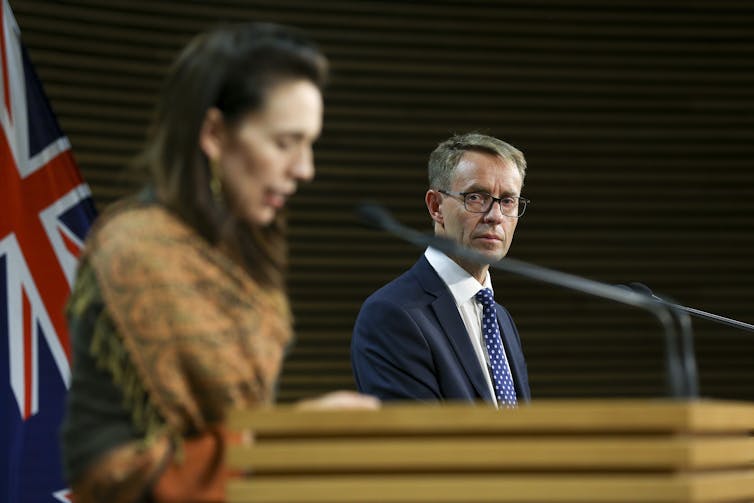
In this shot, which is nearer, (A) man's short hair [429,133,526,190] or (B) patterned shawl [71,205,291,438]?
(B) patterned shawl [71,205,291,438]

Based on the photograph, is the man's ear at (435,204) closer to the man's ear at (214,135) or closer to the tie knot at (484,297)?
the tie knot at (484,297)

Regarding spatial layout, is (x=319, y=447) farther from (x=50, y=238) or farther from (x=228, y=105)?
(x=50, y=238)

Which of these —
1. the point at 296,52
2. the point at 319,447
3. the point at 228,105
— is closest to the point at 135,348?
the point at 319,447

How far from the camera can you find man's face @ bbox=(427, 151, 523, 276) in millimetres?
4246

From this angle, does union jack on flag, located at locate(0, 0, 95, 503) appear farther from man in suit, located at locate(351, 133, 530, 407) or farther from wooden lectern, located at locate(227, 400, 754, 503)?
wooden lectern, located at locate(227, 400, 754, 503)

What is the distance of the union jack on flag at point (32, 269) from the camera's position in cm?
387

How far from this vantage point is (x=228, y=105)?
201 centimetres

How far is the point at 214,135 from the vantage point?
2.02 metres

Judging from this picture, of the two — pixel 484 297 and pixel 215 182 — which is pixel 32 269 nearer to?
pixel 484 297

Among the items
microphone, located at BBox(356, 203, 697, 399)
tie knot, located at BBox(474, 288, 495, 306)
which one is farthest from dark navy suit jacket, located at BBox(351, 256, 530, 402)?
microphone, located at BBox(356, 203, 697, 399)

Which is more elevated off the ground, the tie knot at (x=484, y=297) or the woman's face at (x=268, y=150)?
the woman's face at (x=268, y=150)

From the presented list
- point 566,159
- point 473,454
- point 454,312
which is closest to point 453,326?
point 454,312

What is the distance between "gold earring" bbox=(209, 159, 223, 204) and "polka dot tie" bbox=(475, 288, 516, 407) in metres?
1.94

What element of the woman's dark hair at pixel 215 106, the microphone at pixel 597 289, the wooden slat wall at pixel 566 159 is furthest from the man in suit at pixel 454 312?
the wooden slat wall at pixel 566 159
